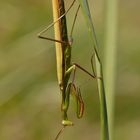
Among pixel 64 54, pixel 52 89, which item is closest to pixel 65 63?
pixel 64 54

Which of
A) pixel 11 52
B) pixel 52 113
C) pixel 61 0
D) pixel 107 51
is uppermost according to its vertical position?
pixel 61 0

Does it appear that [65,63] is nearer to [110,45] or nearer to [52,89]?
[110,45]

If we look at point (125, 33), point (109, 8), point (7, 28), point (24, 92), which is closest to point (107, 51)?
point (109, 8)

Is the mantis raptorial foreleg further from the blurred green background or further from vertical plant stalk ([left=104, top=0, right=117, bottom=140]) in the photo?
the blurred green background

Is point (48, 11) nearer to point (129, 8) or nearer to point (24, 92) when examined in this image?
point (129, 8)

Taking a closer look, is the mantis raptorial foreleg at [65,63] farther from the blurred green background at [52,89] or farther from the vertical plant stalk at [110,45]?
the blurred green background at [52,89]

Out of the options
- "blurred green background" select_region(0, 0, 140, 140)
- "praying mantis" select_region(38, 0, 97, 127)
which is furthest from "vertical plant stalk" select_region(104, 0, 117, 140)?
"blurred green background" select_region(0, 0, 140, 140)

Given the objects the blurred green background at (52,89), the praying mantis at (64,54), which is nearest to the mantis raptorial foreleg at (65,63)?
the praying mantis at (64,54)

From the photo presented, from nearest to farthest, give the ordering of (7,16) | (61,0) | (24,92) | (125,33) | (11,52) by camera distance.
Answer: (61,0) < (24,92) < (11,52) < (125,33) < (7,16)

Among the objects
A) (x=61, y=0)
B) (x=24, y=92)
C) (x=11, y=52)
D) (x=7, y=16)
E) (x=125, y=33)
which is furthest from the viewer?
(x=7, y=16)
